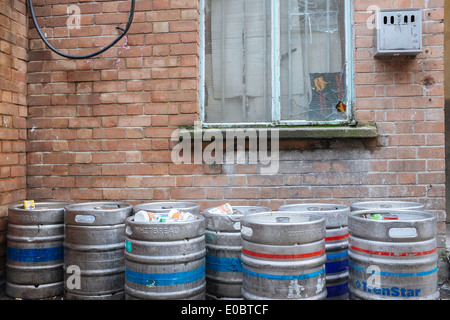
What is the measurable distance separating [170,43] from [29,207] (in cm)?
193

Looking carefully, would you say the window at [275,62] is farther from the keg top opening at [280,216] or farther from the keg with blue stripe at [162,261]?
the keg with blue stripe at [162,261]

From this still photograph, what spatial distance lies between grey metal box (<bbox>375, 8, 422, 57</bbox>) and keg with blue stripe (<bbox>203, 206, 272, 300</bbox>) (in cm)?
198

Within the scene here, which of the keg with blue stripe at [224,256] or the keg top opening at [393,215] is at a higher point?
the keg top opening at [393,215]

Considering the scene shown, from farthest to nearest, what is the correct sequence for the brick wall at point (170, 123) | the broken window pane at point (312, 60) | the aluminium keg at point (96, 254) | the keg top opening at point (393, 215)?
1. the broken window pane at point (312, 60)
2. the brick wall at point (170, 123)
3. the aluminium keg at point (96, 254)
4. the keg top opening at point (393, 215)

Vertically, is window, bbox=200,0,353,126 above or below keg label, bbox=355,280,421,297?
above

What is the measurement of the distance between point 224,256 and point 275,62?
76.1 inches

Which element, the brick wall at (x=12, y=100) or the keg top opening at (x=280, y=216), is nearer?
the keg top opening at (x=280, y=216)

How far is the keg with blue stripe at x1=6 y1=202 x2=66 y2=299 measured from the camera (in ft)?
10.4

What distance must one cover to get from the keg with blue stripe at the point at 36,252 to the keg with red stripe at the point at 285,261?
5.60 feet

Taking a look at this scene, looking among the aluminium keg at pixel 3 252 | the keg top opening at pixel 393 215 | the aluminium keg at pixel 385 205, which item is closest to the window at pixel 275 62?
the aluminium keg at pixel 385 205

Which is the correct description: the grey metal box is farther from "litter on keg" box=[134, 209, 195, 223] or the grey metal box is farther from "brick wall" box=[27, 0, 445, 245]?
"litter on keg" box=[134, 209, 195, 223]

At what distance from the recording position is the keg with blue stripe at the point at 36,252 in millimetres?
3172

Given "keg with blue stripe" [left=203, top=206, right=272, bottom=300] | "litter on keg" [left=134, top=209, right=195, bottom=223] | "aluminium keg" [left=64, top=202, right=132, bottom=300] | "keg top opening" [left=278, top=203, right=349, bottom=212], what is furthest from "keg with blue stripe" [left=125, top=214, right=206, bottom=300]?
"keg top opening" [left=278, top=203, right=349, bottom=212]
